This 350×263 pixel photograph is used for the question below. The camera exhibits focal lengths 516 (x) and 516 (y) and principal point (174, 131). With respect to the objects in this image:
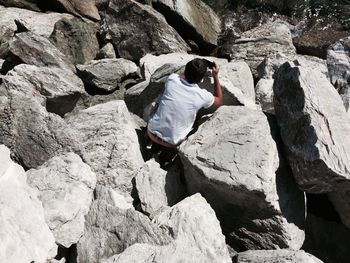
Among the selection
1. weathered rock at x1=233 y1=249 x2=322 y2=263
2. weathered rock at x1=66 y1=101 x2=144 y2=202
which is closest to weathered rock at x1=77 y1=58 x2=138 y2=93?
weathered rock at x1=66 y1=101 x2=144 y2=202

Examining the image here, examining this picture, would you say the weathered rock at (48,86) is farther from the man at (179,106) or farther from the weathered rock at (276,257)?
the weathered rock at (276,257)

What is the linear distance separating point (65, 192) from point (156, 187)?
1118 millimetres

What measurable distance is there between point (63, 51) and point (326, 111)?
5.39m

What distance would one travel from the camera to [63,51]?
30.8ft

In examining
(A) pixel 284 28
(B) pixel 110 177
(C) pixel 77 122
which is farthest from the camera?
(A) pixel 284 28

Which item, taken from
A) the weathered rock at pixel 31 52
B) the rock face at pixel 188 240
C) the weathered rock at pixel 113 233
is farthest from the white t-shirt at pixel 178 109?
the weathered rock at pixel 31 52

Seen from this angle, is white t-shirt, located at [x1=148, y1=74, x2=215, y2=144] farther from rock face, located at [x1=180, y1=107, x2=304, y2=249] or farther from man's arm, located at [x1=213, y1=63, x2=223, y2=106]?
rock face, located at [x1=180, y1=107, x2=304, y2=249]

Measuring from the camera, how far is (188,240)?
15.5ft

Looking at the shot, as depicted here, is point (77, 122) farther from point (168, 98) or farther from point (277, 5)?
point (277, 5)

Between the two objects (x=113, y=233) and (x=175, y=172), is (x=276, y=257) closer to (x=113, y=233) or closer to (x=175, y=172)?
(x=113, y=233)

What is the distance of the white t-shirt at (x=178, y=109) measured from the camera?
6191 mm

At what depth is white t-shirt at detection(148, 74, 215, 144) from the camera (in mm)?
6191

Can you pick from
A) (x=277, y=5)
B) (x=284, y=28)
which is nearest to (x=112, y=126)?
(x=284, y=28)

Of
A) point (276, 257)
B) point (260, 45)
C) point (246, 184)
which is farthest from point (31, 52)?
point (276, 257)
